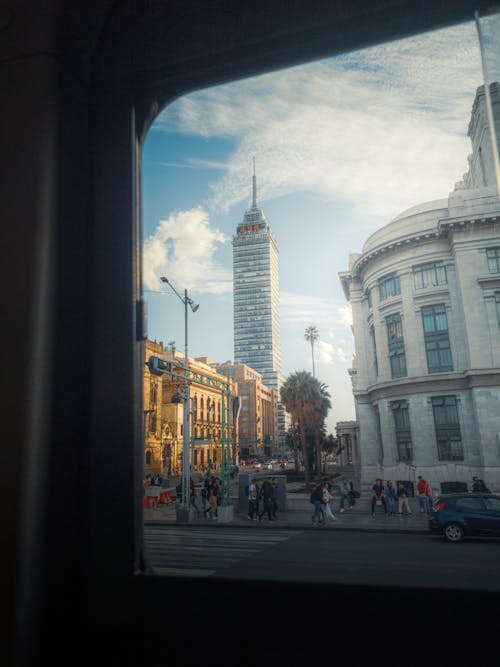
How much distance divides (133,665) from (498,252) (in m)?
3.40

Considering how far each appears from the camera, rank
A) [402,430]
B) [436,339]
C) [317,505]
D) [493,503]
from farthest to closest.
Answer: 1. [402,430]
2. [436,339]
3. [317,505]
4. [493,503]

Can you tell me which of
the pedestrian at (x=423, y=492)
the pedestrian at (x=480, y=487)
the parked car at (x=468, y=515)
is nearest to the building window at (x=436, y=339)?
the pedestrian at (x=423, y=492)

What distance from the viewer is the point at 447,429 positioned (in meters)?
20.5

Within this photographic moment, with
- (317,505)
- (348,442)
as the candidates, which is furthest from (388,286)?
(348,442)

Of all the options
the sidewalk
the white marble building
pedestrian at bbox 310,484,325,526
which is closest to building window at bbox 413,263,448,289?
the white marble building

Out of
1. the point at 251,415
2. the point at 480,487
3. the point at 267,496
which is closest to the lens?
the point at 480,487

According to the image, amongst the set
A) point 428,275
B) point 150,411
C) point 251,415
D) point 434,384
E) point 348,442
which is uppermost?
point 428,275

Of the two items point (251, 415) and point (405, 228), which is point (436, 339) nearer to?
point (405, 228)

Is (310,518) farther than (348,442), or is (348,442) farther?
(348,442)

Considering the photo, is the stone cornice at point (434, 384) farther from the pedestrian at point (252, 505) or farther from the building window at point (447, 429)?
the pedestrian at point (252, 505)

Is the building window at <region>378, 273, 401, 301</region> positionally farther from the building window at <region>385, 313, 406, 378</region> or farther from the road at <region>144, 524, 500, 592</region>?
the road at <region>144, 524, 500, 592</region>

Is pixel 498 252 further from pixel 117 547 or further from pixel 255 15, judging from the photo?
pixel 117 547

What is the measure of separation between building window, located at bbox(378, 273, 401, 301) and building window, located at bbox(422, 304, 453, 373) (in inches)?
93.7

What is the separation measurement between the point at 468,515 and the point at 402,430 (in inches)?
701
